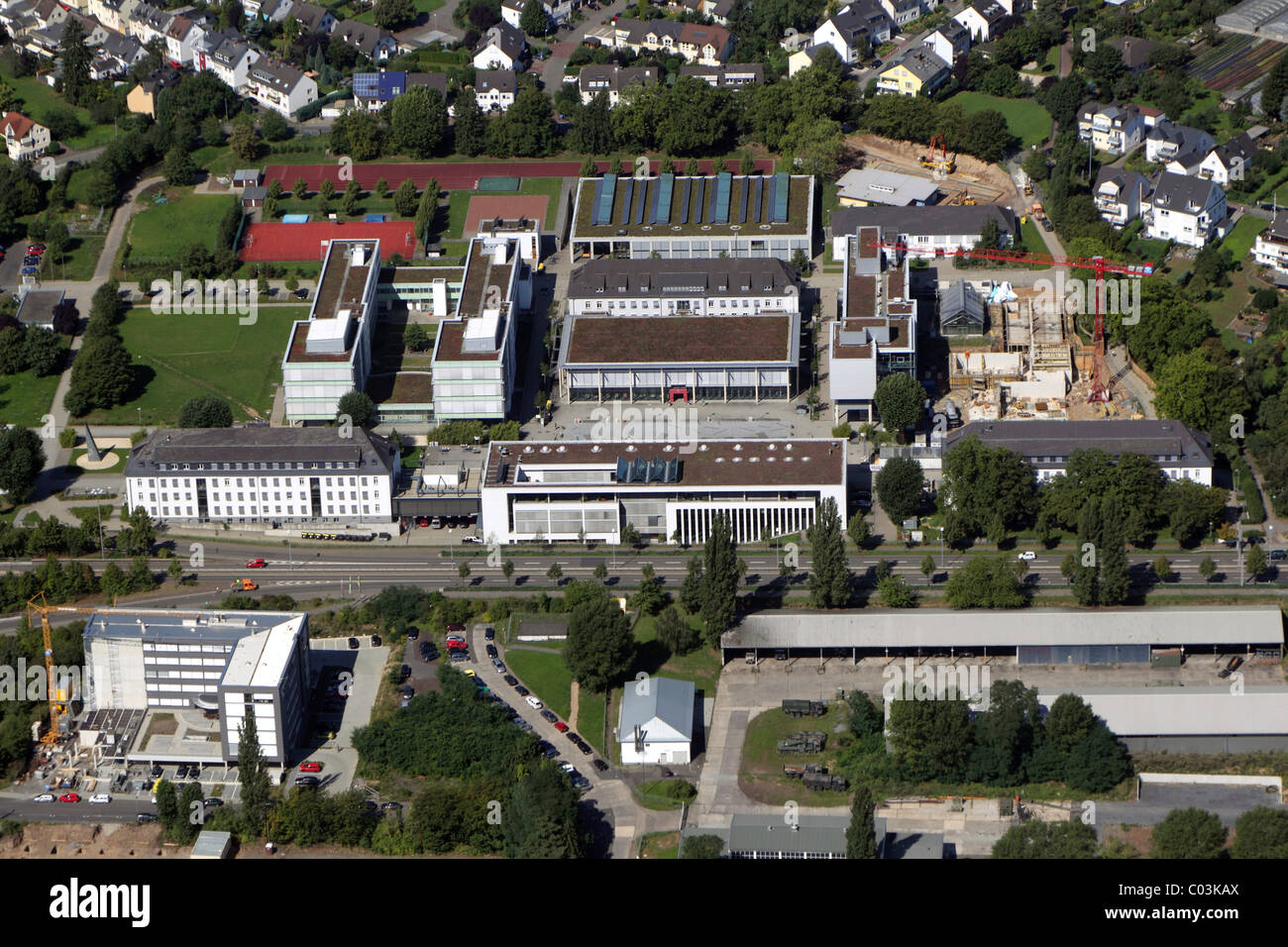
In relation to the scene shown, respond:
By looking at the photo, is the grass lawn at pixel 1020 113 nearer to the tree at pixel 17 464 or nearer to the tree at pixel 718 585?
the tree at pixel 718 585

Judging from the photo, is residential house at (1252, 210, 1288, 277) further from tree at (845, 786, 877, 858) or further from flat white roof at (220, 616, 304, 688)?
flat white roof at (220, 616, 304, 688)

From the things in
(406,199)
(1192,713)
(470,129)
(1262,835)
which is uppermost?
(470,129)

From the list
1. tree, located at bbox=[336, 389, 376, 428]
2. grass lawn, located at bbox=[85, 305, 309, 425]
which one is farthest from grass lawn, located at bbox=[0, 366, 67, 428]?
tree, located at bbox=[336, 389, 376, 428]

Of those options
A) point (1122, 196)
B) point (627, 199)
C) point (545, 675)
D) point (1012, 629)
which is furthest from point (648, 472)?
point (1122, 196)

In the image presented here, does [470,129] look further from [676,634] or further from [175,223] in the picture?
[676,634]

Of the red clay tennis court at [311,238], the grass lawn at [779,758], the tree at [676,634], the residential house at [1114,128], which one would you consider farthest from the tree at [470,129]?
the grass lawn at [779,758]

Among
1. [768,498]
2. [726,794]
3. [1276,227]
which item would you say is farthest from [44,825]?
[1276,227]
